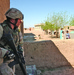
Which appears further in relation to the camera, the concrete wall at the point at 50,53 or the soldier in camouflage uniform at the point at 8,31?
the concrete wall at the point at 50,53

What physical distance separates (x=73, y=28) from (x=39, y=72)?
15.9 meters

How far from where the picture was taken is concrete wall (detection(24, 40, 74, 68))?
2596 mm

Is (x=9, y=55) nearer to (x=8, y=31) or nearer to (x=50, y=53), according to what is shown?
(x=8, y=31)

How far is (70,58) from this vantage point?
9.17 feet

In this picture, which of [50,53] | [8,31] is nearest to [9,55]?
[8,31]

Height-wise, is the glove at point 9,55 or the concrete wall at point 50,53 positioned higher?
the glove at point 9,55

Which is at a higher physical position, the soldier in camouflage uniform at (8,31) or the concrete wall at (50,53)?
the soldier in camouflage uniform at (8,31)

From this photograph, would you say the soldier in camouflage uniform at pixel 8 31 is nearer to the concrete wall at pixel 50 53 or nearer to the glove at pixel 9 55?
the glove at pixel 9 55

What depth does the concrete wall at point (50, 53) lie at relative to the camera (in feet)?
8.52

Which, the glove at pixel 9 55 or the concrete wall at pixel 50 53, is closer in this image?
the glove at pixel 9 55

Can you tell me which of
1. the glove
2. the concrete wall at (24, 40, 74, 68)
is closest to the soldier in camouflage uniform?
the glove

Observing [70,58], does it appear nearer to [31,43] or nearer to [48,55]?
[48,55]

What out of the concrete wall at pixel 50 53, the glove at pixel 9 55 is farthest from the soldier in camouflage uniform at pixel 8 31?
the concrete wall at pixel 50 53

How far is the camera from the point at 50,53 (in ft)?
8.86
